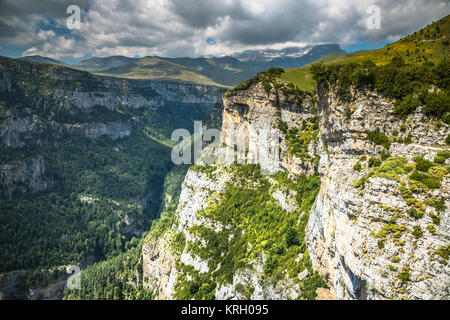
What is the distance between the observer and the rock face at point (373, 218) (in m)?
17.7

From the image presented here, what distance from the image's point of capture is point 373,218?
2055 cm

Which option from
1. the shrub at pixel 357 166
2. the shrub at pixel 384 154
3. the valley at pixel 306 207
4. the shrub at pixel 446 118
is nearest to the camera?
the valley at pixel 306 207

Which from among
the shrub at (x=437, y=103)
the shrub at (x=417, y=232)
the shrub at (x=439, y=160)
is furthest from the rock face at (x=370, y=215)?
the shrub at (x=437, y=103)

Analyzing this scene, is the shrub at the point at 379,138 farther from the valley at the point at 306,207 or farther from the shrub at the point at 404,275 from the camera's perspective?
the shrub at the point at 404,275

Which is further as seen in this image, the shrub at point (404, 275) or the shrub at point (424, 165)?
the shrub at point (424, 165)

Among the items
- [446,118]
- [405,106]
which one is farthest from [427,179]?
[405,106]

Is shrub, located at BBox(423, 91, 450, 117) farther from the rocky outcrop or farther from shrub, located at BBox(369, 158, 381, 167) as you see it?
the rocky outcrop

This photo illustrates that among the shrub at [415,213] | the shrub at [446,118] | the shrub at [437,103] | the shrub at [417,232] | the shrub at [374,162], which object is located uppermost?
the shrub at [437,103]

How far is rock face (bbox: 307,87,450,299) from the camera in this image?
1770 cm

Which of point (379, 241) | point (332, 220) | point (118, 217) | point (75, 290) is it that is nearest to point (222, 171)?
point (332, 220)

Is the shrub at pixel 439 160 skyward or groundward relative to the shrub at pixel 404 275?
skyward

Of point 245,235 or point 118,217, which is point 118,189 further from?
point 245,235
